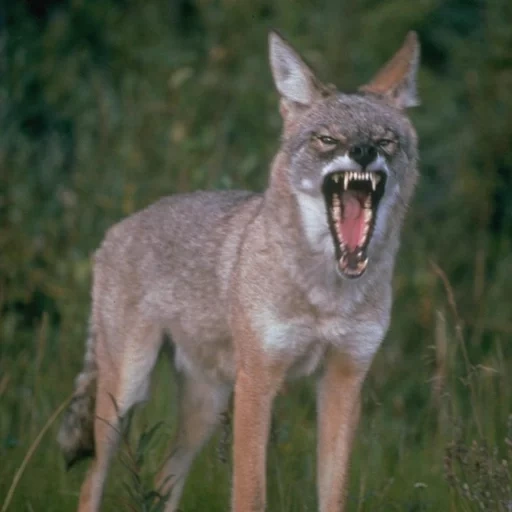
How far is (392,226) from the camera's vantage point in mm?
5684

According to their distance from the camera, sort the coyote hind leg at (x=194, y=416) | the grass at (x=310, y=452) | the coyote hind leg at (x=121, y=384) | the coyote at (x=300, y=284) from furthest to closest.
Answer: the coyote hind leg at (x=194, y=416)
the coyote hind leg at (x=121, y=384)
the coyote at (x=300, y=284)
the grass at (x=310, y=452)

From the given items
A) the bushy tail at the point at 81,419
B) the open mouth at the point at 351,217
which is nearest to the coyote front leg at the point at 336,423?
the open mouth at the point at 351,217

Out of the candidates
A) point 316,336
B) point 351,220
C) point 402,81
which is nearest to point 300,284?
point 316,336

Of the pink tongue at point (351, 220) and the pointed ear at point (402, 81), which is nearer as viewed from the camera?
the pink tongue at point (351, 220)

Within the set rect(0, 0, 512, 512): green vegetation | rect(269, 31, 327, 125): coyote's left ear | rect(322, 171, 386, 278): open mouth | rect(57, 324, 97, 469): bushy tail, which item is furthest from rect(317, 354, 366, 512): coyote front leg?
rect(57, 324, 97, 469): bushy tail

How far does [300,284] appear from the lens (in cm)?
562

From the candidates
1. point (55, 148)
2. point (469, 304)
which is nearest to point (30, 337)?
point (55, 148)

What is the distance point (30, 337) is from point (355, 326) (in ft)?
11.4

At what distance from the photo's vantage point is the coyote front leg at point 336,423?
5.68 metres

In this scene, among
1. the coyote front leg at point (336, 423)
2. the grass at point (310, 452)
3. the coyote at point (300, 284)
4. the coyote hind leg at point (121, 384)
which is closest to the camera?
the grass at point (310, 452)

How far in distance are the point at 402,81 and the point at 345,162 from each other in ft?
2.28

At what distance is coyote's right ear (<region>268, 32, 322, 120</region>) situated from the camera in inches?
228

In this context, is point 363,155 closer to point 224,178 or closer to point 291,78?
point 291,78

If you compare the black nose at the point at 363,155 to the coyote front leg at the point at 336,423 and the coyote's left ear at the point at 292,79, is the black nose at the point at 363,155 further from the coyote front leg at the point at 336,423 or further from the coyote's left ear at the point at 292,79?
the coyote front leg at the point at 336,423
